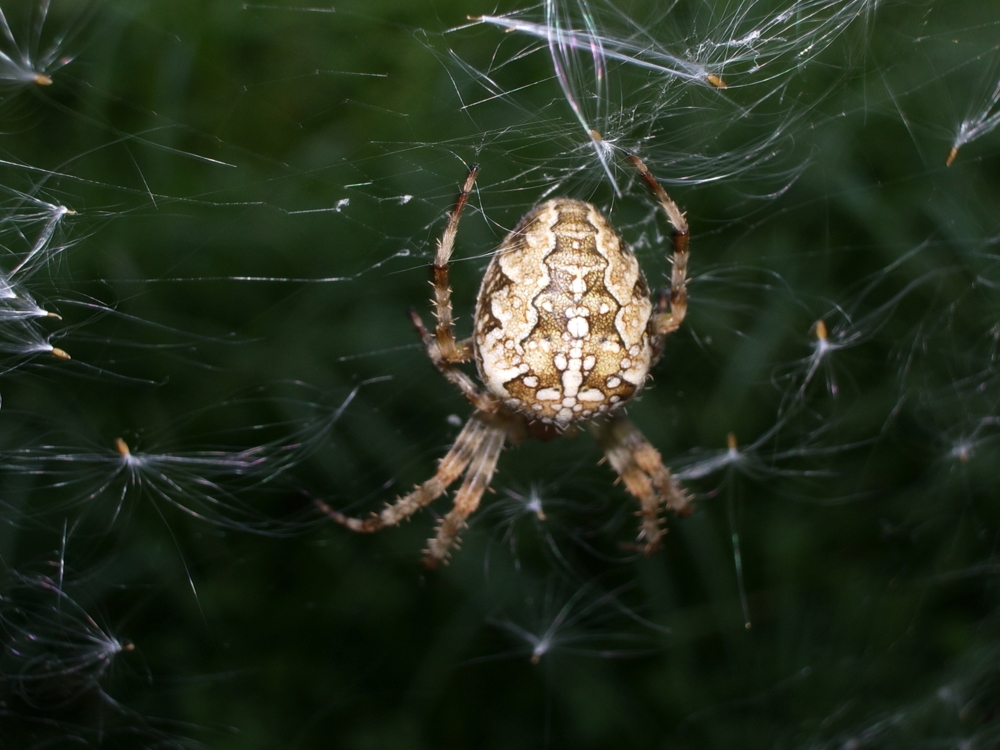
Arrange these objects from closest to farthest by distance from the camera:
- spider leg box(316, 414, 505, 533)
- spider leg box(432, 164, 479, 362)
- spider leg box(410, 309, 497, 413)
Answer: spider leg box(432, 164, 479, 362) < spider leg box(410, 309, 497, 413) < spider leg box(316, 414, 505, 533)

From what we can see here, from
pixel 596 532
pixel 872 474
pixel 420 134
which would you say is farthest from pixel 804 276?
pixel 420 134

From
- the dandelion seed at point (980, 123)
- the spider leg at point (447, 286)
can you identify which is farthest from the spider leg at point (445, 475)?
the dandelion seed at point (980, 123)

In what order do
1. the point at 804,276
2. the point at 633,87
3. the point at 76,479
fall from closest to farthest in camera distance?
the point at 633,87, the point at 76,479, the point at 804,276

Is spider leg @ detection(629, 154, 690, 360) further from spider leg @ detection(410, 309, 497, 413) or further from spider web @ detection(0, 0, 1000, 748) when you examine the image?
spider leg @ detection(410, 309, 497, 413)

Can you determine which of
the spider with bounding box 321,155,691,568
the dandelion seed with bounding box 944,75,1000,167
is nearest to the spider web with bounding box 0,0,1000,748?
the dandelion seed with bounding box 944,75,1000,167

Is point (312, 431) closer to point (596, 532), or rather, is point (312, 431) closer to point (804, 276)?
point (596, 532)

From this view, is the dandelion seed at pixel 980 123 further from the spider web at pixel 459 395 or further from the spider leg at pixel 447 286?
the spider leg at pixel 447 286

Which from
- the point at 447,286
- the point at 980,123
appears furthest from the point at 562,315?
the point at 980,123
